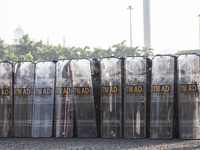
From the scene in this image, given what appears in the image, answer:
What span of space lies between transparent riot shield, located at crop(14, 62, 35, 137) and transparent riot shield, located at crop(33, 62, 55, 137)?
15cm

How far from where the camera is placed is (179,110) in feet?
29.3

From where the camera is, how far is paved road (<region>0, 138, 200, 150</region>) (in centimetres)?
792

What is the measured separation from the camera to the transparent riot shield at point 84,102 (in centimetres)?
935

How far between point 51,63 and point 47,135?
2.02 metres

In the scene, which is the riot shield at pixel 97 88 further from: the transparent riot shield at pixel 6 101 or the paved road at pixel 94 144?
the transparent riot shield at pixel 6 101

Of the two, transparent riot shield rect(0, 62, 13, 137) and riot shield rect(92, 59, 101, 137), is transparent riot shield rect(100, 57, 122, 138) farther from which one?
transparent riot shield rect(0, 62, 13, 137)

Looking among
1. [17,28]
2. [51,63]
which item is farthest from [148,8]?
[51,63]

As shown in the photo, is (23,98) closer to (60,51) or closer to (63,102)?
(63,102)

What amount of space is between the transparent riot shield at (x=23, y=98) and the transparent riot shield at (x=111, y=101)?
2.08m

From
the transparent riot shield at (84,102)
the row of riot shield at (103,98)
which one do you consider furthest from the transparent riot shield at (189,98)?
the transparent riot shield at (84,102)

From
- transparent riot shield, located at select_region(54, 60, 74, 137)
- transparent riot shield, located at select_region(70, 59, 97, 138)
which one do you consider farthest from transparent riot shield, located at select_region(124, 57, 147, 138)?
transparent riot shield, located at select_region(54, 60, 74, 137)

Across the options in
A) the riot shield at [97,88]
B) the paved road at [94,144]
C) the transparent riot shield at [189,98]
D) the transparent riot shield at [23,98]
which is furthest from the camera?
the transparent riot shield at [23,98]

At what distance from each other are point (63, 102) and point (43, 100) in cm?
59

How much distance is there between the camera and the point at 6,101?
983 cm
